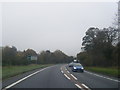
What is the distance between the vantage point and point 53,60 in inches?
7795

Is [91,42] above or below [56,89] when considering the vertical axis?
above

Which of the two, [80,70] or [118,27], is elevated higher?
[118,27]

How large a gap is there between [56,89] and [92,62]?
2917 inches

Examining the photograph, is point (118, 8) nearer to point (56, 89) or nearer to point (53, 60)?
point (56, 89)

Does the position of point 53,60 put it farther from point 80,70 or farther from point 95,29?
point 80,70

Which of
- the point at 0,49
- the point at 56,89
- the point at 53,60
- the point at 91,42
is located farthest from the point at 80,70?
the point at 53,60

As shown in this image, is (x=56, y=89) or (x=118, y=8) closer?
(x=56, y=89)

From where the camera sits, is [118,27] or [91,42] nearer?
[118,27]

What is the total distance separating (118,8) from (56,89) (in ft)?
100

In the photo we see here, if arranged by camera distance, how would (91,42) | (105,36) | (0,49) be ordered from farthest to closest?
(91,42), (105,36), (0,49)

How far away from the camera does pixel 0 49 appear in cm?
7675

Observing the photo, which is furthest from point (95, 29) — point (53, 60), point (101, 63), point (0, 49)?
point (53, 60)

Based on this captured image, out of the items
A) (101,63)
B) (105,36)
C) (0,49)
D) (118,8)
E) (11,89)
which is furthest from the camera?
(105,36)

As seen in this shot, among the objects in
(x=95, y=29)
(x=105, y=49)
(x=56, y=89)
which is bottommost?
(x=56, y=89)
